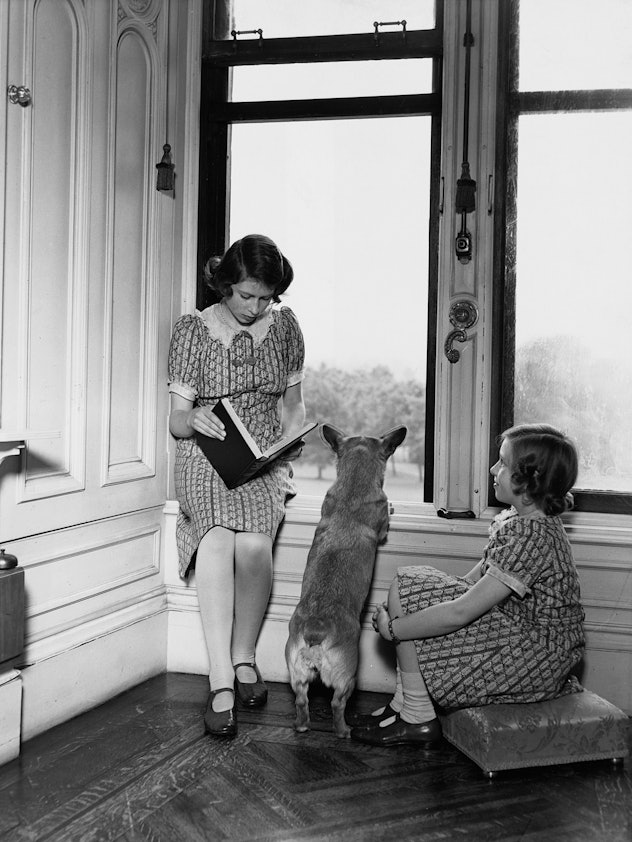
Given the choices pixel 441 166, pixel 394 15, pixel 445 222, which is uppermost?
pixel 394 15

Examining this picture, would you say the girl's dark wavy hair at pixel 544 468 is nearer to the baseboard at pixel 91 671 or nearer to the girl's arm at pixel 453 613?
the girl's arm at pixel 453 613

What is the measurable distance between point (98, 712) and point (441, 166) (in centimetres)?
221

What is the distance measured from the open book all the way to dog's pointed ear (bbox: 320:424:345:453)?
0.41 ft

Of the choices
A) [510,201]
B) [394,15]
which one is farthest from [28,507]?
[394,15]

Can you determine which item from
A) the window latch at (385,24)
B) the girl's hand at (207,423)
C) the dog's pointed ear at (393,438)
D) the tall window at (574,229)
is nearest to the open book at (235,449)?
the girl's hand at (207,423)

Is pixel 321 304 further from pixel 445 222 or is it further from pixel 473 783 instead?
pixel 473 783

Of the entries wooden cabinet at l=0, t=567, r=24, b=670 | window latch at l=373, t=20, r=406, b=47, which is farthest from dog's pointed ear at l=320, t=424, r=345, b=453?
window latch at l=373, t=20, r=406, b=47

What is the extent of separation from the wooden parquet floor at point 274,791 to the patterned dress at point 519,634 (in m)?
0.21

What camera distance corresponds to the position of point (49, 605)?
2609 mm

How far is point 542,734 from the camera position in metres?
2.34

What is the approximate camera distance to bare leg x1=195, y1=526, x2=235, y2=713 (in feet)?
8.98

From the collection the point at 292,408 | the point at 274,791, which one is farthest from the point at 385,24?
the point at 274,791

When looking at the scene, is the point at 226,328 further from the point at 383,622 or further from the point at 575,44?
the point at 575,44

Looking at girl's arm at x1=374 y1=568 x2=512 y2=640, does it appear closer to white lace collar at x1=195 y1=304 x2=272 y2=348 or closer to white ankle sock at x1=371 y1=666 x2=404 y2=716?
white ankle sock at x1=371 y1=666 x2=404 y2=716
